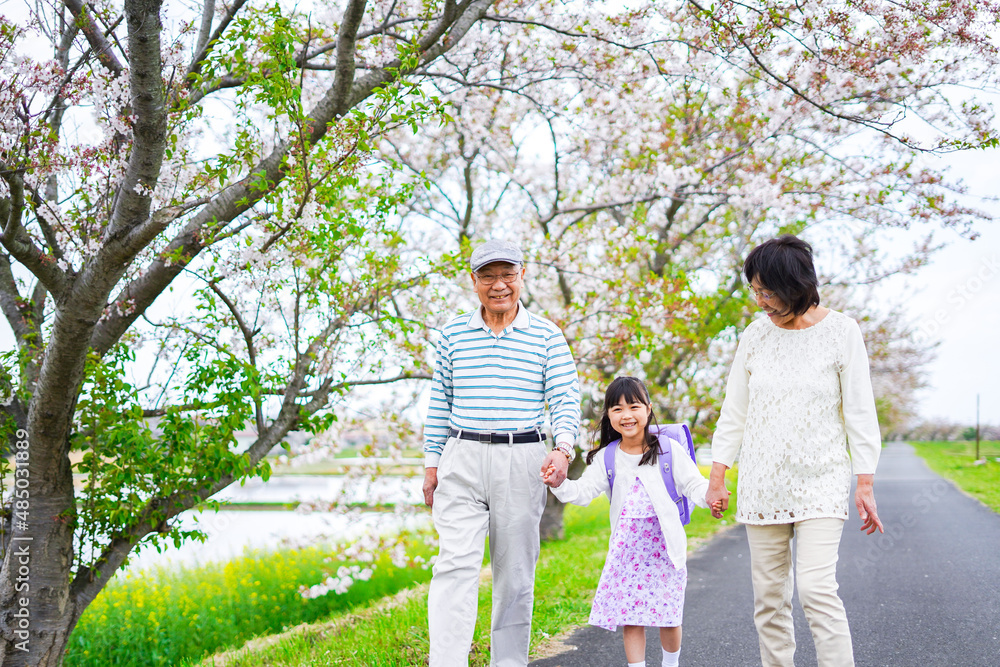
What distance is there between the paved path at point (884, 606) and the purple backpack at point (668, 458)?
1121 mm

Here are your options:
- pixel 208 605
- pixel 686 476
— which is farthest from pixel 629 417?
pixel 208 605

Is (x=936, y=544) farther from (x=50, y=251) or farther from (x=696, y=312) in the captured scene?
(x=50, y=251)

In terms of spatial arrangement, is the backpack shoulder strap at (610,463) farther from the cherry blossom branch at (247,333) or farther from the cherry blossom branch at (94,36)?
the cherry blossom branch at (94,36)

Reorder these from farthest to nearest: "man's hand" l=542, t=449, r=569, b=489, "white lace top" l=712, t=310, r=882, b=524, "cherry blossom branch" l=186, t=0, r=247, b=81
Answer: "cherry blossom branch" l=186, t=0, r=247, b=81
"man's hand" l=542, t=449, r=569, b=489
"white lace top" l=712, t=310, r=882, b=524

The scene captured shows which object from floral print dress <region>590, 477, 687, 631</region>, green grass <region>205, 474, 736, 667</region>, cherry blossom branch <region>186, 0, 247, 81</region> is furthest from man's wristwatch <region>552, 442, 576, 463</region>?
cherry blossom branch <region>186, 0, 247, 81</region>

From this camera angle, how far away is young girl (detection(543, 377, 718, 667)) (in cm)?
313

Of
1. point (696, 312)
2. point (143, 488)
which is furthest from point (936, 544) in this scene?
point (143, 488)

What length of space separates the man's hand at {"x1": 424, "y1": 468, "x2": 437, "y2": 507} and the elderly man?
14mm

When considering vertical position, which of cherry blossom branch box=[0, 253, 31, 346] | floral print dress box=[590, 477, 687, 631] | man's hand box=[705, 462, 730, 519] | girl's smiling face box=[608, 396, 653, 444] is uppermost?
cherry blossom branch box=[0, 253, 31, 346]

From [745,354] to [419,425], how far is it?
6.03 m

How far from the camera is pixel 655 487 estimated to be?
10.5 feet

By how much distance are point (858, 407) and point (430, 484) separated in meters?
1.85

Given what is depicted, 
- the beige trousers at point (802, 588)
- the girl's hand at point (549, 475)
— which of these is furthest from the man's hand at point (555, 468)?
the beige trousers at point (802, 588)

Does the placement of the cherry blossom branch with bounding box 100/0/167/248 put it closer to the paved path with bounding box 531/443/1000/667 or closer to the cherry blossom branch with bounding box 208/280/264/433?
the cherry blossom branch with bounding box 208/280/264/433
